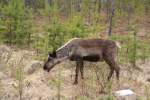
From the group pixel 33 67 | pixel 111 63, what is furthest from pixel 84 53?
pixel 33 67

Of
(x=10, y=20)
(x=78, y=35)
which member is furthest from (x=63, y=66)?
(x=10, y=20)

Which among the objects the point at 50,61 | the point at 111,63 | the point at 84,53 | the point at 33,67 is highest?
the point at 84,53

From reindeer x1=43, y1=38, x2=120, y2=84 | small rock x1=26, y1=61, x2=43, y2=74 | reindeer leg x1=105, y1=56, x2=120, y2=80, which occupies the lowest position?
small rock x1=26, y1=61, x2=43, y2=74

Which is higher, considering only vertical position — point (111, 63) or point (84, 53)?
point (84, 53)

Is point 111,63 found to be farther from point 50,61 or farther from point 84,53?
point 50,61

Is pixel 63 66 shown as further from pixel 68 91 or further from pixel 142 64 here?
pixel 142 64

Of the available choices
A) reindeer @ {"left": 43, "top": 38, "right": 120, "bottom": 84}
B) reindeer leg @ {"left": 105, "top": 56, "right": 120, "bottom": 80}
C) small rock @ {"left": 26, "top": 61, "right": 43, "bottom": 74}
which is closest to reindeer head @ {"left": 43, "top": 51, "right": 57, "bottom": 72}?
reindeer @ {"left": 43, "top": 38, "right": 120, "bottom": 84}

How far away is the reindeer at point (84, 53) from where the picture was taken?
977cm

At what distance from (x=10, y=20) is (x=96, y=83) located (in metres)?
7.03

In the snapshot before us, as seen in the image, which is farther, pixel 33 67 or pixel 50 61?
pixel 33 67

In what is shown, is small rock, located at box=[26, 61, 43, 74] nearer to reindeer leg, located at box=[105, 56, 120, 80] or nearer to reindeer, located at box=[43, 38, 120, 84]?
reindeer, located at box=[43, 38, 120, 84]

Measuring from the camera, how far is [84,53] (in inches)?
386

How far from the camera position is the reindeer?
9766 mm

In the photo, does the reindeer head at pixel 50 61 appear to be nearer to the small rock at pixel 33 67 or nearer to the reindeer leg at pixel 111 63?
the small rock at pixel 33 67
